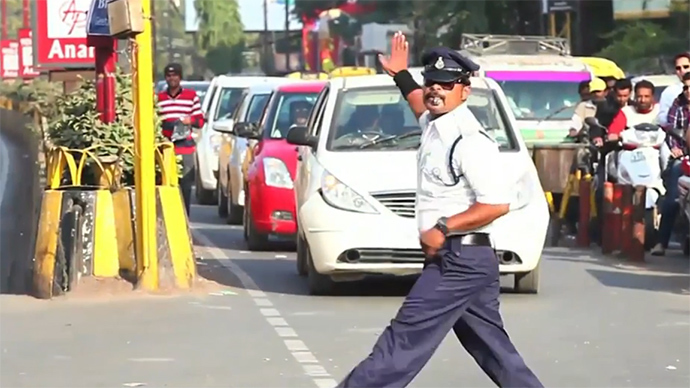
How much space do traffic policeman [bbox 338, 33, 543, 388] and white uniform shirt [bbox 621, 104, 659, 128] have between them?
33.5ft

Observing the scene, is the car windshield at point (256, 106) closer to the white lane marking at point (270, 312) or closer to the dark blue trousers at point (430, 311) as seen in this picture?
the white lane marking at point (270, 312)

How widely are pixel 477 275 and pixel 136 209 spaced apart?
6.18 metres

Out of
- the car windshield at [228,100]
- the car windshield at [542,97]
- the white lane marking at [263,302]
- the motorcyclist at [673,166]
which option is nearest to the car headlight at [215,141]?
the car windshield at [228,100]

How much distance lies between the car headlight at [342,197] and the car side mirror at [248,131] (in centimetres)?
491

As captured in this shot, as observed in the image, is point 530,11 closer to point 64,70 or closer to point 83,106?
point 64,70

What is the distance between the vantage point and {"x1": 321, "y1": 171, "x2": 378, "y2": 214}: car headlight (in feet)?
40.9

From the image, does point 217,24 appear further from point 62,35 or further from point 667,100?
point 667,100

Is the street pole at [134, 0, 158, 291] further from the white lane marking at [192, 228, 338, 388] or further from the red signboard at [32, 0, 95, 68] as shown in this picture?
the red signboard at [32, 0, 95, 68]

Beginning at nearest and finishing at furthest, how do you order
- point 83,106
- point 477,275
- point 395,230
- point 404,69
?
point 477,275, point 404,69, point 395,230, point 83,106

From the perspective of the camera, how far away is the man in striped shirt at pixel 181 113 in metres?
17.8

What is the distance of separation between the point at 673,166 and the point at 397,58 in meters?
8.22

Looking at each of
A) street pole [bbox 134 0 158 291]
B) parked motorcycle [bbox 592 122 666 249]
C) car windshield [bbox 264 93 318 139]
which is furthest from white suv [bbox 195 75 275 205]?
street pole [bbox 134 0 158 291]

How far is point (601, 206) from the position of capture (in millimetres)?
16766

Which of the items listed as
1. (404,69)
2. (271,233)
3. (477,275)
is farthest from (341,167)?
(477,275)
